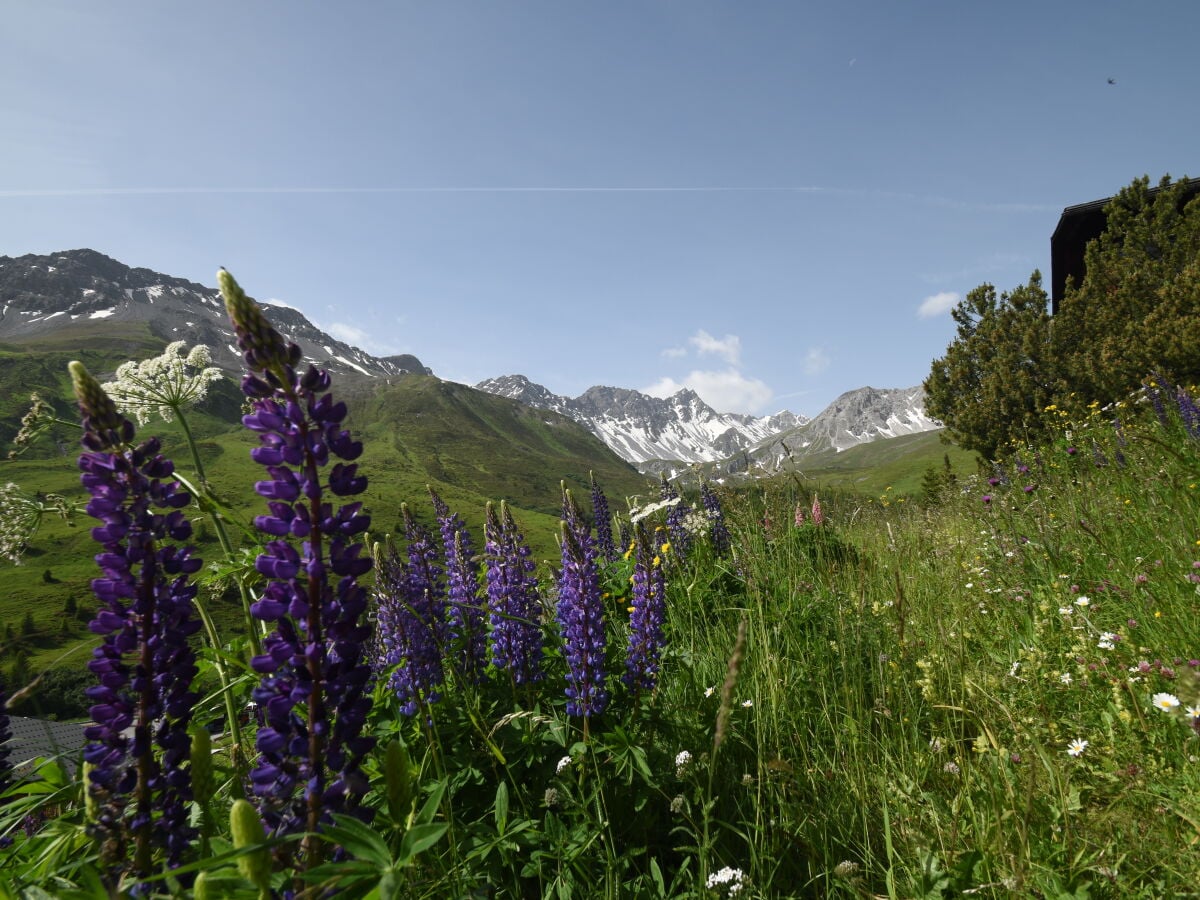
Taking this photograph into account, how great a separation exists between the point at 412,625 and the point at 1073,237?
3700cm

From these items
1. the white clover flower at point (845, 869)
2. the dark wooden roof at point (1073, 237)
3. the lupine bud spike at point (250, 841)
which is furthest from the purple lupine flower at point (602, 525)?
the dark wooden roof at point (1073, 237)

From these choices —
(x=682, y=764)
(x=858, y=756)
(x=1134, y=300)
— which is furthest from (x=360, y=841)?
(x=1134, y=300)

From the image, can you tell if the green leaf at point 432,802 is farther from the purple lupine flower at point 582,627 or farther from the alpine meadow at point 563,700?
the purple lupine flower at point 582,627

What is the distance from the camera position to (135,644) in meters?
2.21

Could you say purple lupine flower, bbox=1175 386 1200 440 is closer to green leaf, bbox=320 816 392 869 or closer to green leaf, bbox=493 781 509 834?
green leaf, bbox=493 781 509 834

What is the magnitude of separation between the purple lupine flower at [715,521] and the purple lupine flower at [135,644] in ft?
20.3

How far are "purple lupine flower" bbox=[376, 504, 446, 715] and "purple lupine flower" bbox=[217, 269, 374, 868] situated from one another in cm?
113

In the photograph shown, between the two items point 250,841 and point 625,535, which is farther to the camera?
point 625,535

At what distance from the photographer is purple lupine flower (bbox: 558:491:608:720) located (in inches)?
147

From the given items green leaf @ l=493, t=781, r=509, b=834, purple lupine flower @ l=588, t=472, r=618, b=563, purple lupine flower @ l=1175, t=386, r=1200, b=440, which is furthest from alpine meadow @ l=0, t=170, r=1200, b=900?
purple lupine flower @ l=588, t=472, r=618, b=563

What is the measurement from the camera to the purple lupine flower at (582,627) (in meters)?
3.73

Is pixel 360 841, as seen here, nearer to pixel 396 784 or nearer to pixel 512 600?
pixel 396 784

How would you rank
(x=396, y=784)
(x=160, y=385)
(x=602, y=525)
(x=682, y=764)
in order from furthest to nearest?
(x=602, y=525), (x=160, y=385), (x=682, y=764), (x=396, y=784)

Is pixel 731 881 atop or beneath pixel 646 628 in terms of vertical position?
beneath
